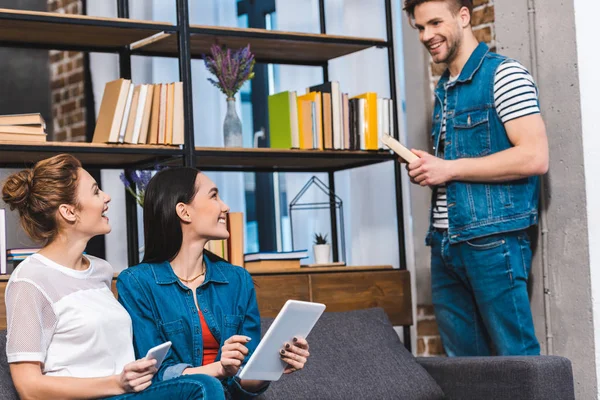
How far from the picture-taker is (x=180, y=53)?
3.76m

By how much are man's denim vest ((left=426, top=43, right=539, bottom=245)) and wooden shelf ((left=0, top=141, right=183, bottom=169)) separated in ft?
3.62

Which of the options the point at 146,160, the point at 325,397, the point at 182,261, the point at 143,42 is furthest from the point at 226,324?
the point at 143,42

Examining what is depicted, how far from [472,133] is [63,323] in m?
1.70

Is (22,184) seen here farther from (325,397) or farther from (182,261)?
(325,397)

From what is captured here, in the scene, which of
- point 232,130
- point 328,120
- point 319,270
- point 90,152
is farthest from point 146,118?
point 319,270

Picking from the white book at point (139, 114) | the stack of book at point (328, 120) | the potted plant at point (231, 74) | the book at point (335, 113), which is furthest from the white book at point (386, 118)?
the white book at point (139, 114)

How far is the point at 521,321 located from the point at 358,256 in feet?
4.88

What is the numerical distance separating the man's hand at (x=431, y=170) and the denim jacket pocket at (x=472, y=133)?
0.40 ft

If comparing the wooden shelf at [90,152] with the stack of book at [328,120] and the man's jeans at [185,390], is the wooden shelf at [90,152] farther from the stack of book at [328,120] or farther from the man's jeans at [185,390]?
the man's jeans at [185,390]

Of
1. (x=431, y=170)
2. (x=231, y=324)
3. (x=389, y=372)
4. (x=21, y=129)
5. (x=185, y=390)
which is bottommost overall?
(x=389, y=372)

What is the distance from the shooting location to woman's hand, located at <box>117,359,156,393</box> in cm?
231

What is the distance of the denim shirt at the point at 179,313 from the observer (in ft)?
8.77

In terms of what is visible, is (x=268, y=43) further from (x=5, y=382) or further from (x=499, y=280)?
(x=5, y=382)

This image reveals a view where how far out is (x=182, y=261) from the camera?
284 centimetres
